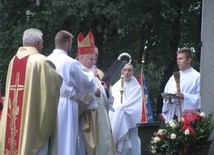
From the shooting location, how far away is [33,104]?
6.34m

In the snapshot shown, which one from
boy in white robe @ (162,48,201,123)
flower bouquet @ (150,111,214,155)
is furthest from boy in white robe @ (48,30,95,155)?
flower bouquet @ (150,111,214,155)

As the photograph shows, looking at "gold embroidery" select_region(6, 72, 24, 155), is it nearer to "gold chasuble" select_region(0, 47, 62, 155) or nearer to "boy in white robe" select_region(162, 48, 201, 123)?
"gold chasuble" select_region(0, 47, 62, 155)

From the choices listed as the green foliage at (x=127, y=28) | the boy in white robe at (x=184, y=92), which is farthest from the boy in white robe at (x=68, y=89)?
the green foliage at (x=127, y=28)

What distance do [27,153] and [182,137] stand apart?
5.87 ft

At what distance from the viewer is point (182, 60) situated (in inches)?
309

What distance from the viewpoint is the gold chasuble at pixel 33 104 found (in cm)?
630

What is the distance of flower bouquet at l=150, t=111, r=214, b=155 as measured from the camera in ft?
20.8

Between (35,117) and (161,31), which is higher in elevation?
(161,31)

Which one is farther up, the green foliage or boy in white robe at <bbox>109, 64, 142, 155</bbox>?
the green foliage

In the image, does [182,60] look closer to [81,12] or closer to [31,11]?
[81,12]

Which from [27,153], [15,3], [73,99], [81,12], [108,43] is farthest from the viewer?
[15,3]

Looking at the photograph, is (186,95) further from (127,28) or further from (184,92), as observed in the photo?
(127,28)

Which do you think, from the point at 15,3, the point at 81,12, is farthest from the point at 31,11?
the point at 81,12

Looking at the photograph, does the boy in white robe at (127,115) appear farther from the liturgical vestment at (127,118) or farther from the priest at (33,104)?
the priest at (33,104)
